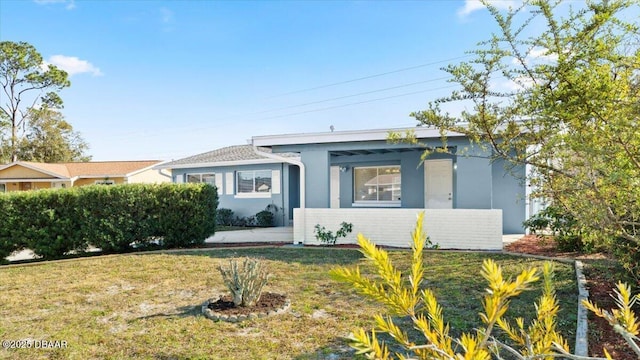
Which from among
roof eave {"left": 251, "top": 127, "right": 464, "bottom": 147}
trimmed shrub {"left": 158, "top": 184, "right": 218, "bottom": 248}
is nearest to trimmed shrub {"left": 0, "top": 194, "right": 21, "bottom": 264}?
trimmed shrub {"left": 158, "top": 184, "right": 218, "bottom": 248}

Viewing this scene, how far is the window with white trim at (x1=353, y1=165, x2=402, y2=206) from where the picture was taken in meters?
15.5

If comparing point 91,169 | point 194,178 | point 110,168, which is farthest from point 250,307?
point 91,169

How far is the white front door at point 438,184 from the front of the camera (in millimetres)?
14297

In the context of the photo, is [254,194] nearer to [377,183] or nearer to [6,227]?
[377,183]

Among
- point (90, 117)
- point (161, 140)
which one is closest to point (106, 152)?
point (161, 140)

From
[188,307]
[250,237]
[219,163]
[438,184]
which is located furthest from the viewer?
[219,163]

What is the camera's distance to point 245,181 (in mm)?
19375

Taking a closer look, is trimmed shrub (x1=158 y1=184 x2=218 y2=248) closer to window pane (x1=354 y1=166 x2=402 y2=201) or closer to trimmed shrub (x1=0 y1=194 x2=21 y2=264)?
trimmed shrub (x1=0 y1=194 x2=21 y2=264)

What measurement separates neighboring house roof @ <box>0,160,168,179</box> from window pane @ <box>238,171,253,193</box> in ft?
32.6

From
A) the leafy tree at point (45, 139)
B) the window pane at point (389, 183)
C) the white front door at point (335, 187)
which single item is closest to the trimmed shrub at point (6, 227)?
the white front door at point (335, 187)

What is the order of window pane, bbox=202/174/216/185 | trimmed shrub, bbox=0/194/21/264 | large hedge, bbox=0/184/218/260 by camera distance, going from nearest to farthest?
trimmed shrub, bbox=0/194/21/264 → large hedge, bbox=0/184/218/260 → window pane, bbox=202/174/216/185

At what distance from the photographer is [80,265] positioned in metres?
9.67

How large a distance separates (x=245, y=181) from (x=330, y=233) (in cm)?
869

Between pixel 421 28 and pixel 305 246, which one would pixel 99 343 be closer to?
pixel 305 246
